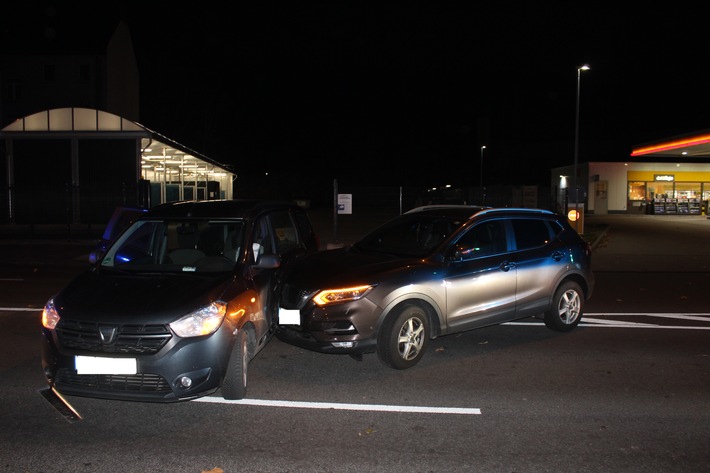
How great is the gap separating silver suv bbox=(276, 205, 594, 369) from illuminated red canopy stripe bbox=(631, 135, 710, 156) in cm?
2349

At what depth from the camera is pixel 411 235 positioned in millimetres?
7723

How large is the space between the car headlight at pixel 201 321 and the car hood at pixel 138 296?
5cm

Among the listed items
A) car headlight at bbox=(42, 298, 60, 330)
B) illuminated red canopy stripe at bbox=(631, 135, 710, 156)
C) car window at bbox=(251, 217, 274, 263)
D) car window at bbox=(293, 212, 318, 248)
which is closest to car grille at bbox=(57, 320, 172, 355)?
car headlight at bbox=(42, 298, 60, 330)

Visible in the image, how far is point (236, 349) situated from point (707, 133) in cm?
2756

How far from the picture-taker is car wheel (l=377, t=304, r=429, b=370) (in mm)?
6102

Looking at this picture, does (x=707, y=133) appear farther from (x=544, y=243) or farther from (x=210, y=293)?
(x=210, y=293)

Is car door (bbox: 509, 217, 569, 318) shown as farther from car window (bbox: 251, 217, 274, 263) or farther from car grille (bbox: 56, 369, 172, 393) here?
car grille (bbox: 56, 369, 172, 393)

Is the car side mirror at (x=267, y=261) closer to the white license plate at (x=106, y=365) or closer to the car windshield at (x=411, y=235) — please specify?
the white license plate at (x=106, y=365)

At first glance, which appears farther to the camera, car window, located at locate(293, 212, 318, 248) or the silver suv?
car window, located at locate(293, 212, 318, 248)

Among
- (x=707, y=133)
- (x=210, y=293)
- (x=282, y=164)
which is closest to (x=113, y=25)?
(x=707, y=133)

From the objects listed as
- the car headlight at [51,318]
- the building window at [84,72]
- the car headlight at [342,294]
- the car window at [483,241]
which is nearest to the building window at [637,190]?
the building window at [84,72]

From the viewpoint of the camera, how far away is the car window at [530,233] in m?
7.52

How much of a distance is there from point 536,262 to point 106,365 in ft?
16.8

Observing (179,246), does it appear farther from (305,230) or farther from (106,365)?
(106,365)
